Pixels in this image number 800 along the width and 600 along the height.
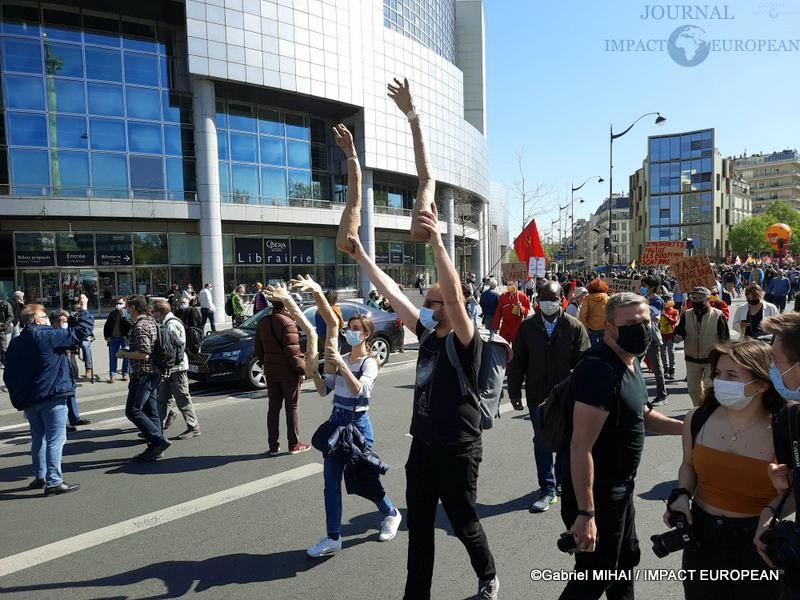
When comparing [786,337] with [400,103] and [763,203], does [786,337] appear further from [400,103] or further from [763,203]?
[763,203]

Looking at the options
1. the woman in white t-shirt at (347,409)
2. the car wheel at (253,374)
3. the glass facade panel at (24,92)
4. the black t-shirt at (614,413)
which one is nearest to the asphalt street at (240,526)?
the woman in white t-shirt at (347,409)

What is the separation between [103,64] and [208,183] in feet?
25.4

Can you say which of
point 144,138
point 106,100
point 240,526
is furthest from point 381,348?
point 106,100

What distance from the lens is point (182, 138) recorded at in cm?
2891

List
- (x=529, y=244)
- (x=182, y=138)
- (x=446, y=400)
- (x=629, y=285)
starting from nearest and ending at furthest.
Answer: (x=446, y=400)
(x=629, y=285)
(x=529, y=244)
(x=182, y=138)

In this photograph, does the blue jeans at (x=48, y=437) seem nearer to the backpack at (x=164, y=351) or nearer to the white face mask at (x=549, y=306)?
the backpack at (x=164, y=351)

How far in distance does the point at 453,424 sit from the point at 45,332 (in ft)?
14.7

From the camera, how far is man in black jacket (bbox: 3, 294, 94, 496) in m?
5.08

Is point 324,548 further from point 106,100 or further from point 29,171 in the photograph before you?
point 106,100

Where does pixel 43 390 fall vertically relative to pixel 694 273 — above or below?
below

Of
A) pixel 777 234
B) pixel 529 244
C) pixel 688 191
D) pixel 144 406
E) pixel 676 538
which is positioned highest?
pixel 688 191

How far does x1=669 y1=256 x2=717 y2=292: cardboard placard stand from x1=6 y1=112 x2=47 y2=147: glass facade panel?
93.4ft

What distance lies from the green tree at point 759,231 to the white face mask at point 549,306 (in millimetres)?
88473

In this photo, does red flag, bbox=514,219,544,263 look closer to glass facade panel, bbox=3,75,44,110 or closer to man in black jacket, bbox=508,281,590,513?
man in black jacket, bbox=508,281,590,513
